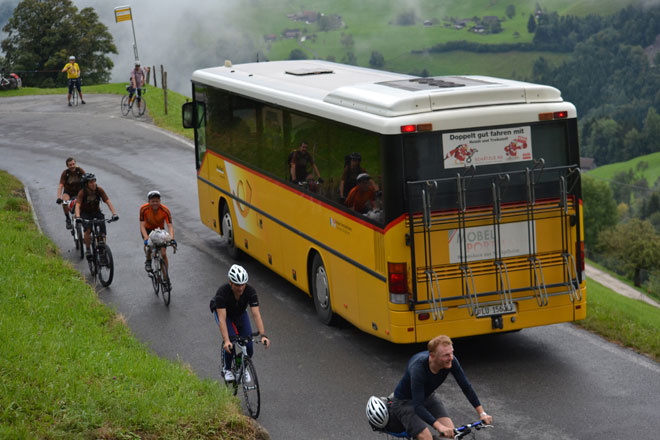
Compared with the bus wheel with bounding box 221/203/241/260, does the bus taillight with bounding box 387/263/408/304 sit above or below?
above

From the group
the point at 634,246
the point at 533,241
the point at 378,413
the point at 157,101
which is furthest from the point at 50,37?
the point at 378,413

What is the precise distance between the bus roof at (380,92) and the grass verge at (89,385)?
372cm

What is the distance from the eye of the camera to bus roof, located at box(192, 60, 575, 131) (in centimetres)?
1087

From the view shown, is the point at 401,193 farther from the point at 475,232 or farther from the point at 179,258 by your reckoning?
the point at 179,258

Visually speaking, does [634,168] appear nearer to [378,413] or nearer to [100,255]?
[100,255]

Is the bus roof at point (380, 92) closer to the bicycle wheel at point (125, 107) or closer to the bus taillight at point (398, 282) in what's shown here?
the bus taillight at point (398, 282)

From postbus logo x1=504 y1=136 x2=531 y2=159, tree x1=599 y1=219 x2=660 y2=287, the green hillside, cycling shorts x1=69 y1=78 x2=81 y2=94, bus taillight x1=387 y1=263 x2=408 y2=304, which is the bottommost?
the green hillside

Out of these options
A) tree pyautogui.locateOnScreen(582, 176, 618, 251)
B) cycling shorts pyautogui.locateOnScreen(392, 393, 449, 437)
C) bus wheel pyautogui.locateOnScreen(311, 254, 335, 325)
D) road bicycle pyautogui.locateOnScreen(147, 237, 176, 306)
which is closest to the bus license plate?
bus wheel pyautogui.locateOnScreen(311, 254, 335, 325)

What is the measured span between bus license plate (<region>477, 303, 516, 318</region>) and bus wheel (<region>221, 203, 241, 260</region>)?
692cm

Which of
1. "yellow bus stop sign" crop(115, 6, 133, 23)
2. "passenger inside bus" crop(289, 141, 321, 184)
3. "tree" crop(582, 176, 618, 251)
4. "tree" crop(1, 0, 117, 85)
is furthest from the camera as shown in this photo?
"tree" crop(582, 176, 618, 251)

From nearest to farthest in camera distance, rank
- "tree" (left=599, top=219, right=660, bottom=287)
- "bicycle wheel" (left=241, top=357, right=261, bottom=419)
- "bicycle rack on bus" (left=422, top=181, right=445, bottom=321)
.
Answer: "bicycle wheel" (left=241, top=357, right=261, bottom=419), "bicycle rack on bus" (left=422, top=181, right=445, bottom=321), "tree" (left=599, top=219, right=660, bottom=287)

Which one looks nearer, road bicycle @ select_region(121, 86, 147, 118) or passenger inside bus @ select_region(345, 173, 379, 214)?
passenger inside bus @ select_region(345, 173, 379, 214)

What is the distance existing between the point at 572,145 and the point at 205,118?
8.31m

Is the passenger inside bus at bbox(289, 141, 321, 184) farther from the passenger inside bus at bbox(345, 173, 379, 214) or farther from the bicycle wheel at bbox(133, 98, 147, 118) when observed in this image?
the bicycle wheel at bbox(133, 98, 147, 118)
